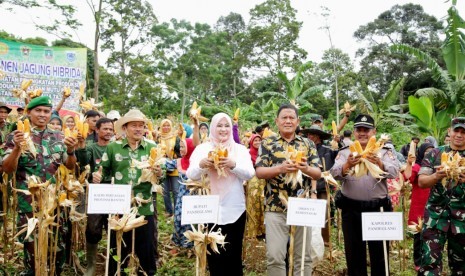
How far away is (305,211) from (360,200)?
3.20 feet

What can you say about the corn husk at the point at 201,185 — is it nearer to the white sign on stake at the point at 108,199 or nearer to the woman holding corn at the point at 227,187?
the woman holding corn at the point at 227,187

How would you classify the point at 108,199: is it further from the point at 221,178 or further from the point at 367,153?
the point at 367,153

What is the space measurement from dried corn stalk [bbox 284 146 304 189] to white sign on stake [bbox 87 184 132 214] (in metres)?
1.22

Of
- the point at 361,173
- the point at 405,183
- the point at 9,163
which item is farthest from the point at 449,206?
the point at 9,163

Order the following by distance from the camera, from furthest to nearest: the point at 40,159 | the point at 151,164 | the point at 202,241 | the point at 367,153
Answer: the point at 40,159
the point at 151,164
the point at 367,153
the point at 202,241

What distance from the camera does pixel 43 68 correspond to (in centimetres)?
991

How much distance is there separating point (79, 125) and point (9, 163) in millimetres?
672

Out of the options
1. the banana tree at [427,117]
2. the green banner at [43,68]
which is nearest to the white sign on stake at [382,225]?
the banana tree at [427,117]

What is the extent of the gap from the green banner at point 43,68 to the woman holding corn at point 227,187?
23.0ft

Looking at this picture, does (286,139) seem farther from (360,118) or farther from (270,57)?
(270,57)

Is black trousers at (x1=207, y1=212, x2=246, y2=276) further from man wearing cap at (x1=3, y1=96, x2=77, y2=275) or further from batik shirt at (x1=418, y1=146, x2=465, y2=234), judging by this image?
batik shirt at (x1=418, y1=146, x2=465, y2=234)

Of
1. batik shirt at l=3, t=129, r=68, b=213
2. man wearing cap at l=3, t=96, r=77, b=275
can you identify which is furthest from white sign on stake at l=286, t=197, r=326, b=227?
batik shirt at l=3, t=129, r=68, b=213

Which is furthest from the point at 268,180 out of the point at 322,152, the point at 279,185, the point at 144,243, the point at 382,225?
the point at 322,152

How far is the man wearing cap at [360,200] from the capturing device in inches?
145
